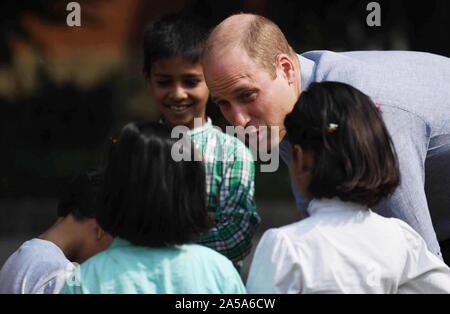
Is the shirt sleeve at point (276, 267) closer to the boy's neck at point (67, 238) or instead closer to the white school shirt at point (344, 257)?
the white school shirt at point (344, 257)

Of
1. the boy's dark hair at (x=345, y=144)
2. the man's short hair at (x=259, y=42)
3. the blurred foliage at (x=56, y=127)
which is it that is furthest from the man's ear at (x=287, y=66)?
the blurred foliage at (x=56, y=127)

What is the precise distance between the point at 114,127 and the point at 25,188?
0.78 metres

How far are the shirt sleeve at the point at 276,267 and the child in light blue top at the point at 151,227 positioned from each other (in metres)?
0.08

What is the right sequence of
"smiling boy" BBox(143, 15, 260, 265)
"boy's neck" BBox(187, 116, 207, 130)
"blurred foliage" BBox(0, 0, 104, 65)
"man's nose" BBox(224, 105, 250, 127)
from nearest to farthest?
"man's nose" BBox(224, 105, 250, 127) < "smiling boy" BBox(143, 15, 260, 265) < "boy's neck" BBox(187, 116, 207, 130) < "blurred foliage" BBox(0, 0, 104, 65)

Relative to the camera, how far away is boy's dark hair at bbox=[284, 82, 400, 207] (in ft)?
9.28

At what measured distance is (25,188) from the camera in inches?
298

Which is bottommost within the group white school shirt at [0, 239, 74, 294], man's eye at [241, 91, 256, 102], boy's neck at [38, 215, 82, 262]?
white school shirt at [0, 239, 74, 294]

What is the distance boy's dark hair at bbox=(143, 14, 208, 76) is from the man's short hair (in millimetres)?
549

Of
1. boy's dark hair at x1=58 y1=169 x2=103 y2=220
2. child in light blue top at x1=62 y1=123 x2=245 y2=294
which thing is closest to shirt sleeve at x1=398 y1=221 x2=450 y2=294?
child in light blue top at x1=62 y1=123 x2=245 y2=294

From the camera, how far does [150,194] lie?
2775 millimetres

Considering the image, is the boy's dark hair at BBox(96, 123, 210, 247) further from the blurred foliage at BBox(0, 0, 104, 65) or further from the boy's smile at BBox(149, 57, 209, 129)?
the blurred foliage at BBox(0, 0, 104, 65)

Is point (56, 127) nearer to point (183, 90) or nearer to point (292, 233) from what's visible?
point (183, 90)

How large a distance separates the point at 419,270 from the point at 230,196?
3.25 feet
